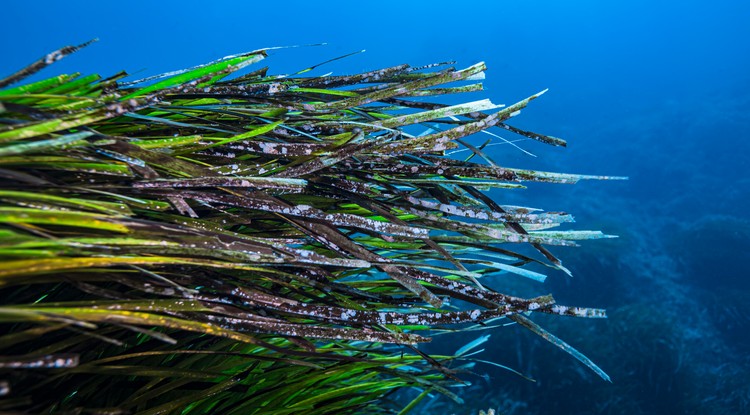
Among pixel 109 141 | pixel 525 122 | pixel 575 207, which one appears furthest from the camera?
pixel 525 122

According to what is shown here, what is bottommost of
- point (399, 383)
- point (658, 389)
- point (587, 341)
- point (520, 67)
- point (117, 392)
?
point (658, 389)

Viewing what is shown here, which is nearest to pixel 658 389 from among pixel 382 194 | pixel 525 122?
pixel 382 194

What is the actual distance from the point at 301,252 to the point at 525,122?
62.7 ft

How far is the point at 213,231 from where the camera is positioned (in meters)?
0.46

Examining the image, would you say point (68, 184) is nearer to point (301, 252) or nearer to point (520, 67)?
point (301, 252)

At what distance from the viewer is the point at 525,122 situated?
1834cm

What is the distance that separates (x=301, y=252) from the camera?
0.49 meters

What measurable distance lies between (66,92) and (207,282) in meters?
0.28

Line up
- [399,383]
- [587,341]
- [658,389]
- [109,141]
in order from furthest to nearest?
[587,341]
[658,389]
[399,383]
[109,141]

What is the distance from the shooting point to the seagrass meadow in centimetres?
40

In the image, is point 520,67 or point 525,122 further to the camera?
point 520,67

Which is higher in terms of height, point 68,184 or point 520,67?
point 520,67

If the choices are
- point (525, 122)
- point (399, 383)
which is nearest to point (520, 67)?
point (525, 122)

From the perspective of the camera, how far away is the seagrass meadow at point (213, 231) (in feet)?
1.31
